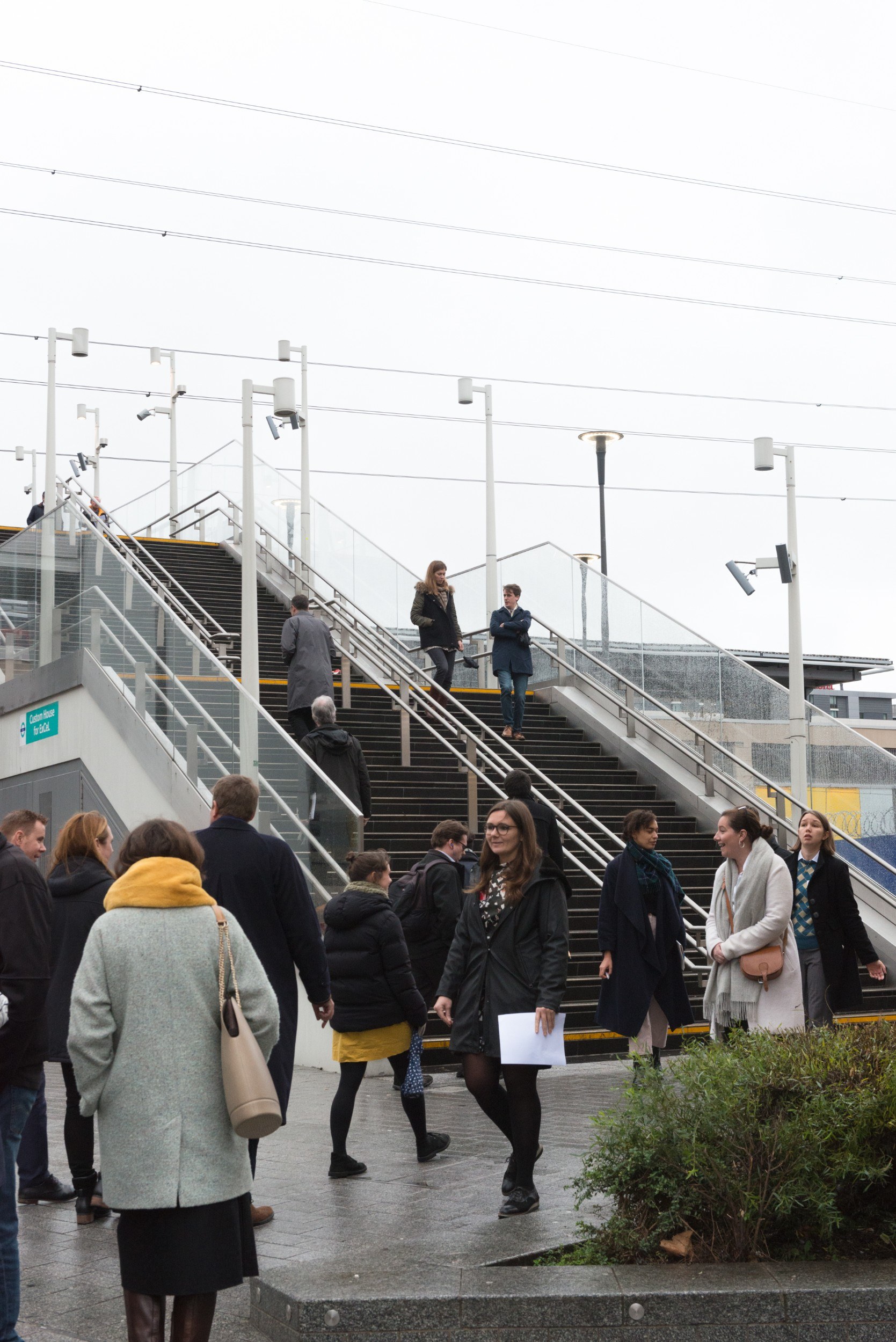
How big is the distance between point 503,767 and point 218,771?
11.0 ft

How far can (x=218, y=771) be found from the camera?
1352 cm

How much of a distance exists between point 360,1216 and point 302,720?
968cm

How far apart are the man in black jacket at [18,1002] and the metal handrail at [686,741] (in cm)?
1081

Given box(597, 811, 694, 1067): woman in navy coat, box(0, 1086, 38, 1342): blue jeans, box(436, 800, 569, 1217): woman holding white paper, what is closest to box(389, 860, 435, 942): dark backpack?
box(597, 811, 694, 1067): woman in navy coat

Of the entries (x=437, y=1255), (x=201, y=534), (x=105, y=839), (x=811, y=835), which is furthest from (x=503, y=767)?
Result: (x=201, y=534)

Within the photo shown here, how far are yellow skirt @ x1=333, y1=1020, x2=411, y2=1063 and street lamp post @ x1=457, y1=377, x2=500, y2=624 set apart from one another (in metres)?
15.6

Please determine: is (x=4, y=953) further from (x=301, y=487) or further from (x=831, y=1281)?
(x=301, y=487)

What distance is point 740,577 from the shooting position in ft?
64.3

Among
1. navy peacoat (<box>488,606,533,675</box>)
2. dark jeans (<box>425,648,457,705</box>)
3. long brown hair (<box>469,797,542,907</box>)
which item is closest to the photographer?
long brown hair (<box>469,797,542,907</box>)

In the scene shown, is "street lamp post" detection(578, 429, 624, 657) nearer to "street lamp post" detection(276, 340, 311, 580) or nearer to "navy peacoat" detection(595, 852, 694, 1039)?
"street lamp post" detection(276, 340, 311, 580)

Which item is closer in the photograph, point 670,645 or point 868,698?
point 670,645

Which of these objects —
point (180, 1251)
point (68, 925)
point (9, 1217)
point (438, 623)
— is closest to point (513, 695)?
point (438, 623)

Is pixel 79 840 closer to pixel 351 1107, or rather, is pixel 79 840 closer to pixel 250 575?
pixel 351 1107

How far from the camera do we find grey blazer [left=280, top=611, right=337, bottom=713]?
1528 cm
